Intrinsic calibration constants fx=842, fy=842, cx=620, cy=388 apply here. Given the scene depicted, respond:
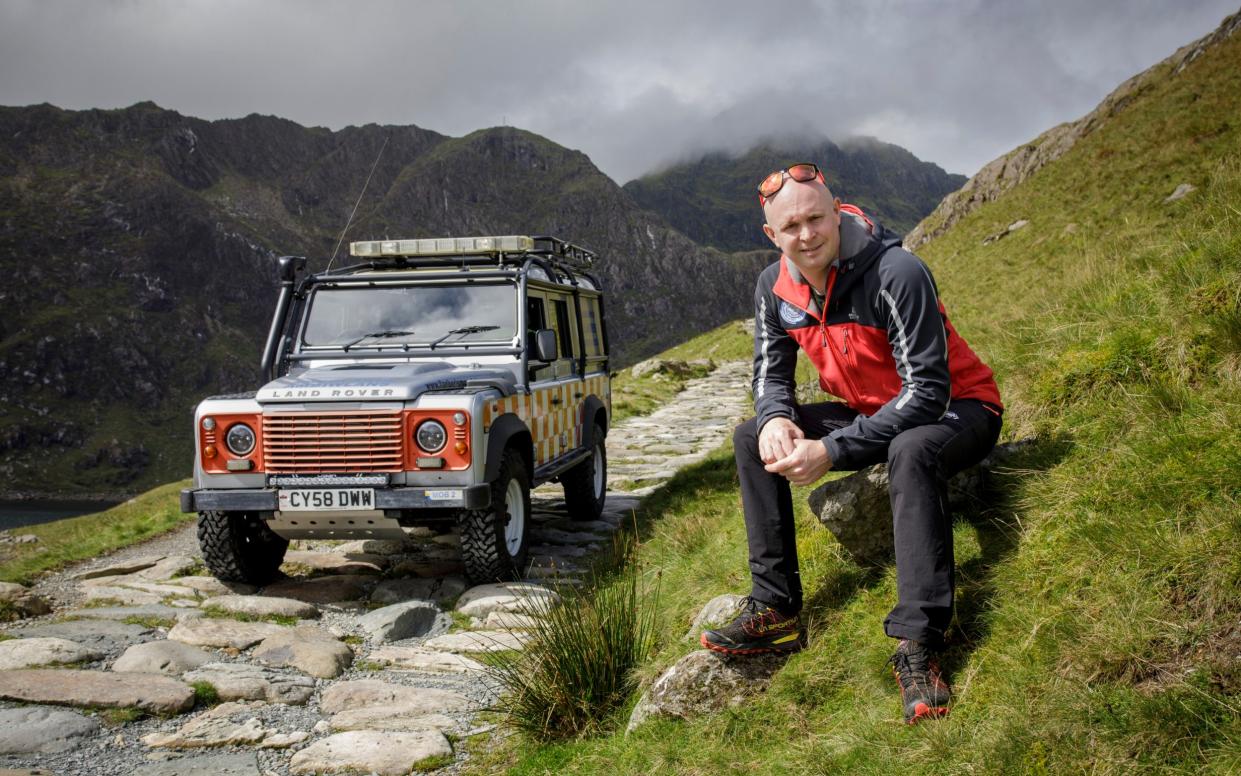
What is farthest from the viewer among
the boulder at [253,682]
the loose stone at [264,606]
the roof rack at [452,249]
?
the roof rack at [452,249]

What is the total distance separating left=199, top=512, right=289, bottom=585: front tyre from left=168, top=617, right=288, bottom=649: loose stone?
90cm

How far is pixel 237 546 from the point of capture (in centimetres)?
694

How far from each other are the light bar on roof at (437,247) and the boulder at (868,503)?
5402 millimetres

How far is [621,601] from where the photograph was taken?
14.9 ft

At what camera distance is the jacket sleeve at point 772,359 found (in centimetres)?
439

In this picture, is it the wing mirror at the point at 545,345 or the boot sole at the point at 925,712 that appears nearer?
the boot sole at the point at 925,712

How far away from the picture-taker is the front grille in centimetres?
652

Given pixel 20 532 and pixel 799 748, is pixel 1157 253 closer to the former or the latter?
pixel 799 748

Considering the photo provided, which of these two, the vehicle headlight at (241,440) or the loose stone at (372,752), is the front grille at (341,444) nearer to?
the vehicle headlight at (241,440)

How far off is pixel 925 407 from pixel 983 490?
3.32 ft

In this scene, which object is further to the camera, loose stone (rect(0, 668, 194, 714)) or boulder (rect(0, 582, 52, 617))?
boulder (rect(0, 582, 52, 617))

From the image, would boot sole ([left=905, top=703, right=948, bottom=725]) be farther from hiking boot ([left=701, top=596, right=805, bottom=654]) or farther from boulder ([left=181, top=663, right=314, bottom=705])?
boulder ([left=181, top=663, right=314, bottom=705])

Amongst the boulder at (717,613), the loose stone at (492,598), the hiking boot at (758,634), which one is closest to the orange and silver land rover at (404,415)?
the loose stone at (492,598)

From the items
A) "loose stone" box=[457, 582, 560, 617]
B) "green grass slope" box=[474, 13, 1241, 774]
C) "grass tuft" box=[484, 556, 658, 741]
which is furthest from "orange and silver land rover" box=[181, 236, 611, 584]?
"grass tuft" box=[484, 556, 658, 741]
